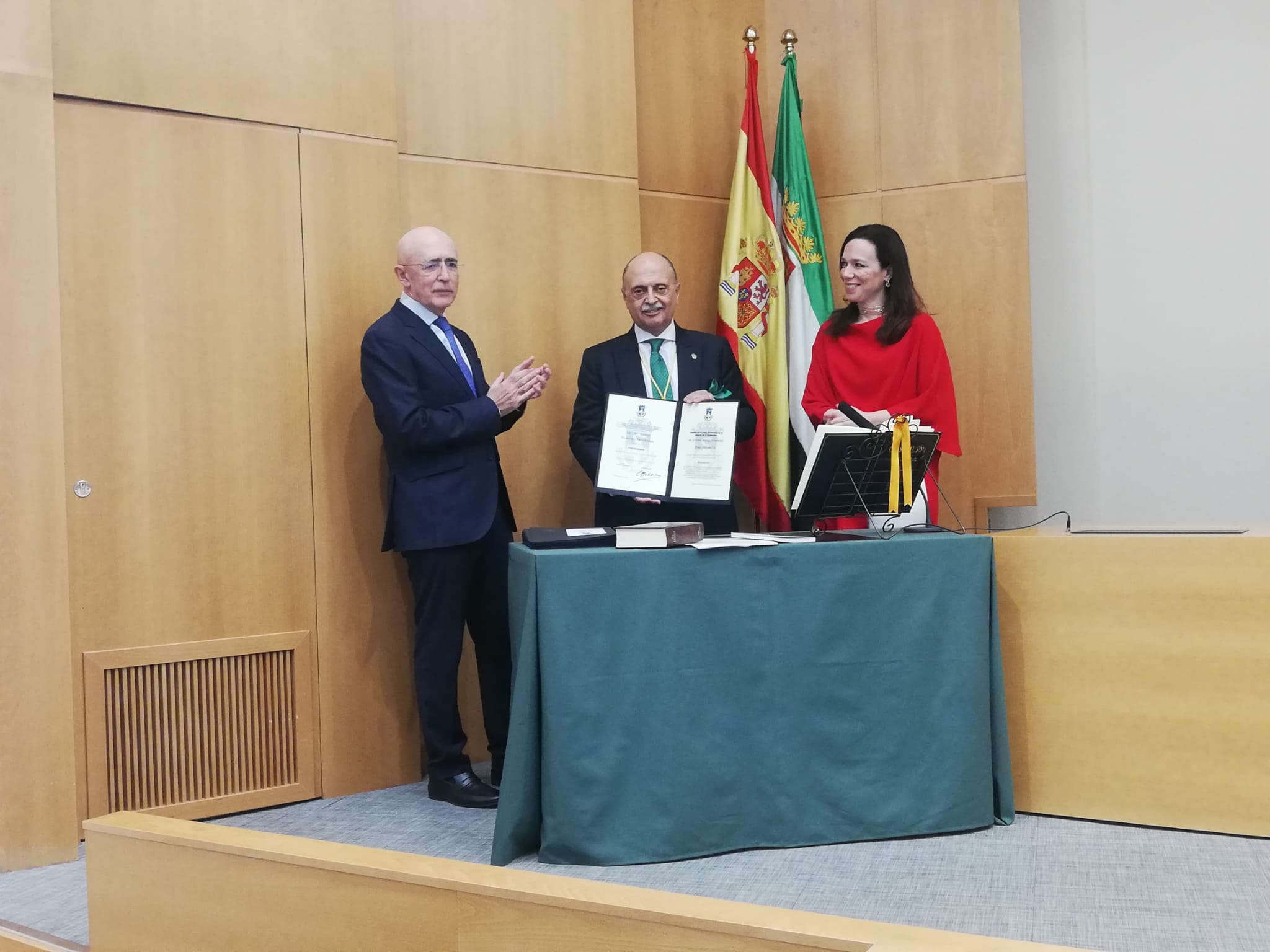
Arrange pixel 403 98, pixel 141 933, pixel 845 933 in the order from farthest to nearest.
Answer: pixel 403 98 < pixel 141 933 < pixel 845 933

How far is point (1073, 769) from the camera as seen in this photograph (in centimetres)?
310

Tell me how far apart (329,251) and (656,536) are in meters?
1.49

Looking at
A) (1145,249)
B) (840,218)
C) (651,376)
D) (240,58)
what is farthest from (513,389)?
(1145,249)

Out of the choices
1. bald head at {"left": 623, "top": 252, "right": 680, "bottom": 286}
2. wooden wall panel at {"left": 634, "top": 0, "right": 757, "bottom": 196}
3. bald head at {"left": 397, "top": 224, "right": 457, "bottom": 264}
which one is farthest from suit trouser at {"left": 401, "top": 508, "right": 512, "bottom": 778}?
wooden wall panel at {"left": 634, "top": 0, "right": 757, "bottom": 196}

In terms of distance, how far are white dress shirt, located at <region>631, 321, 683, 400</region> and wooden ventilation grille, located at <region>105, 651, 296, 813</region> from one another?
1.40 m

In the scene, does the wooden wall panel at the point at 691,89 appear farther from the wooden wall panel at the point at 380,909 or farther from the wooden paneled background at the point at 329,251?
the wooden wall panel at the point at 380,909

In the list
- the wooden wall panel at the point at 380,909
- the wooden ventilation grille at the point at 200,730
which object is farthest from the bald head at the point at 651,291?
the wooden wall panel at the point at 380,909

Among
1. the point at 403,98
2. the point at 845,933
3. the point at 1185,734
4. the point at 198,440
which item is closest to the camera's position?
the point at 845,933

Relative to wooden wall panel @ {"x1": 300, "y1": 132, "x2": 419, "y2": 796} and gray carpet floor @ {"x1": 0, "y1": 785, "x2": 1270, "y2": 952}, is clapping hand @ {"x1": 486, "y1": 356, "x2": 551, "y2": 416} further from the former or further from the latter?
gray carpet floor @ {"x1": 0, "y1": 785, "x2": 1270, "y2": 952}

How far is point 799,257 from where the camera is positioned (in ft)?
15.0

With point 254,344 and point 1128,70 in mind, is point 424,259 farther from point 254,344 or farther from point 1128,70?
point 1128,70

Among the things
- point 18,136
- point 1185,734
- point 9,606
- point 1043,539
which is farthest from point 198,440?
point 1185,734

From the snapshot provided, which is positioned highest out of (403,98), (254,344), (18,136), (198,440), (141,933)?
(403,98)

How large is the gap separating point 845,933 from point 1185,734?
6.00 ft
